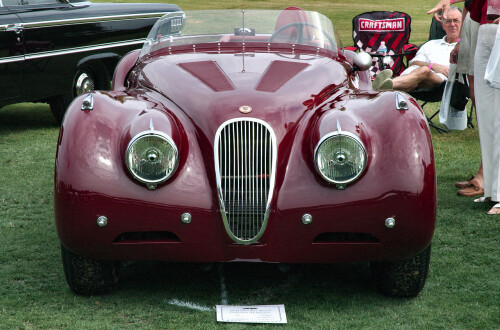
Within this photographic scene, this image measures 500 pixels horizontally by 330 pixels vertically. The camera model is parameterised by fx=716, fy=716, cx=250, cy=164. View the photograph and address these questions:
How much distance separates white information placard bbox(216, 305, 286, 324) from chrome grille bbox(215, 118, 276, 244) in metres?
0.37

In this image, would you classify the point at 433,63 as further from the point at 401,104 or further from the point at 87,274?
the point at 87,274

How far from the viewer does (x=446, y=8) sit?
27.0 feet

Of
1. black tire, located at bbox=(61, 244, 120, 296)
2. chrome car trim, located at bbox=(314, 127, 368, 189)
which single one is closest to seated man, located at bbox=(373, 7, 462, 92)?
chrome car trim, located at bbox=(314, 127, 368, 189)

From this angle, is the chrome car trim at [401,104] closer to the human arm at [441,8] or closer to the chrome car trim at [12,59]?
the human arm at [441,8]

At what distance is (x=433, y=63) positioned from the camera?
881 centimetres

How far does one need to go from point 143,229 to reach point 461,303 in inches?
66.8

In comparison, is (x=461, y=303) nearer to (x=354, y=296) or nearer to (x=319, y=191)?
(x=354, y=296)

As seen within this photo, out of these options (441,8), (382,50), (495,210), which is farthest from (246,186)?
(382,50)

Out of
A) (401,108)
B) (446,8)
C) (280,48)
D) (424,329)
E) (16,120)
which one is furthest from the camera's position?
(16,120)

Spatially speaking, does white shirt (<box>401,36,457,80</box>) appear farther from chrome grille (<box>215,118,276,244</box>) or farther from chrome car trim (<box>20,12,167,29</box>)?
chrome grille (<box>215,118,276,244</box>)

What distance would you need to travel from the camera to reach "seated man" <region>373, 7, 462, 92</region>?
830cm

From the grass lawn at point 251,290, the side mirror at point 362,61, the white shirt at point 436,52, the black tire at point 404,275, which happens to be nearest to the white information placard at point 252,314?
the grass lawn at point 251,290

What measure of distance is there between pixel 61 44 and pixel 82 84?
0.65m

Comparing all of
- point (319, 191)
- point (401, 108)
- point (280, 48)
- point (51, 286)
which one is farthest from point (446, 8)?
point (51, 286)
